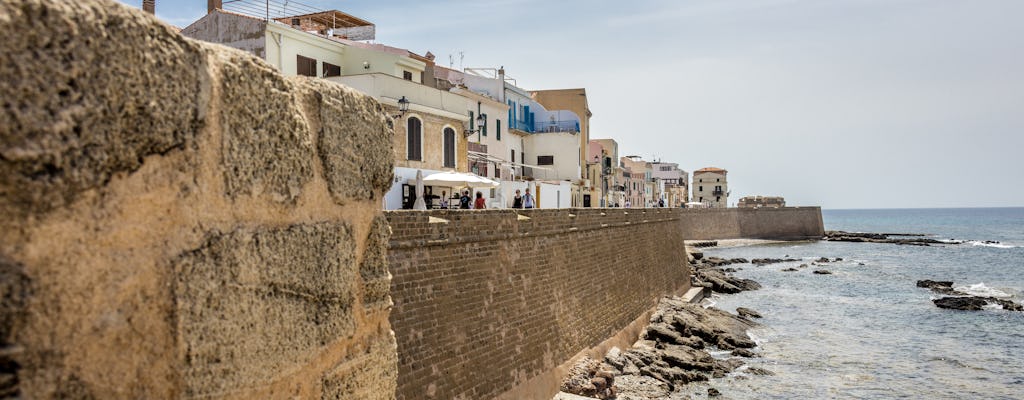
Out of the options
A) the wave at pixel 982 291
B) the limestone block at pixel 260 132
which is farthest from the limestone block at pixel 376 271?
the wave at pixel 982 291

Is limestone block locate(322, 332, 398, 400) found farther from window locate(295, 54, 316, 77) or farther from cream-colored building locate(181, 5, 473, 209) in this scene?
window locate(295, 54, 316, 77)

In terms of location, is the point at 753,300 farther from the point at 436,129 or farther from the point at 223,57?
the point at 223,57

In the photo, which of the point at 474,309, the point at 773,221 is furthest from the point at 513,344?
the point at 773,221

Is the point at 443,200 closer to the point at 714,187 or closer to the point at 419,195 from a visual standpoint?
the point at 419,195

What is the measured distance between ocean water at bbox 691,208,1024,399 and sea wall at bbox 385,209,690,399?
335 cm

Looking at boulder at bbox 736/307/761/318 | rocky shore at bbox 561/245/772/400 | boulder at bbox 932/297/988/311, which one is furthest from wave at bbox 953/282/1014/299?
rocky shore at bbox 561/245/772/400

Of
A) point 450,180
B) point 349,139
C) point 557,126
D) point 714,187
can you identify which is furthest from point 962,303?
point 714,187

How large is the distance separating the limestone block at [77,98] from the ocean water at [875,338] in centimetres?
1423

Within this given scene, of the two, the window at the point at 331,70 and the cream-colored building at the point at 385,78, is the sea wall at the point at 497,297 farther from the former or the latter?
the window at the point at 331,70

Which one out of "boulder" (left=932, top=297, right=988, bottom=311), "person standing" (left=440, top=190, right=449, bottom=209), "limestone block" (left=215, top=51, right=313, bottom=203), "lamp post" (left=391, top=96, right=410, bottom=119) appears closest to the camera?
"limestone block" (left=215, top=51, right=313, bottom=203)

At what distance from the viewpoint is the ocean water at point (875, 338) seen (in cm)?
1608

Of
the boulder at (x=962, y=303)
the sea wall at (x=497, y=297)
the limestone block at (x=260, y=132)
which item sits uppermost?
the limestone block at (x=260, y=132)

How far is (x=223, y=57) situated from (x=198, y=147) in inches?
10.5

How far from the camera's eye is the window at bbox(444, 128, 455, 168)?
21.0m
